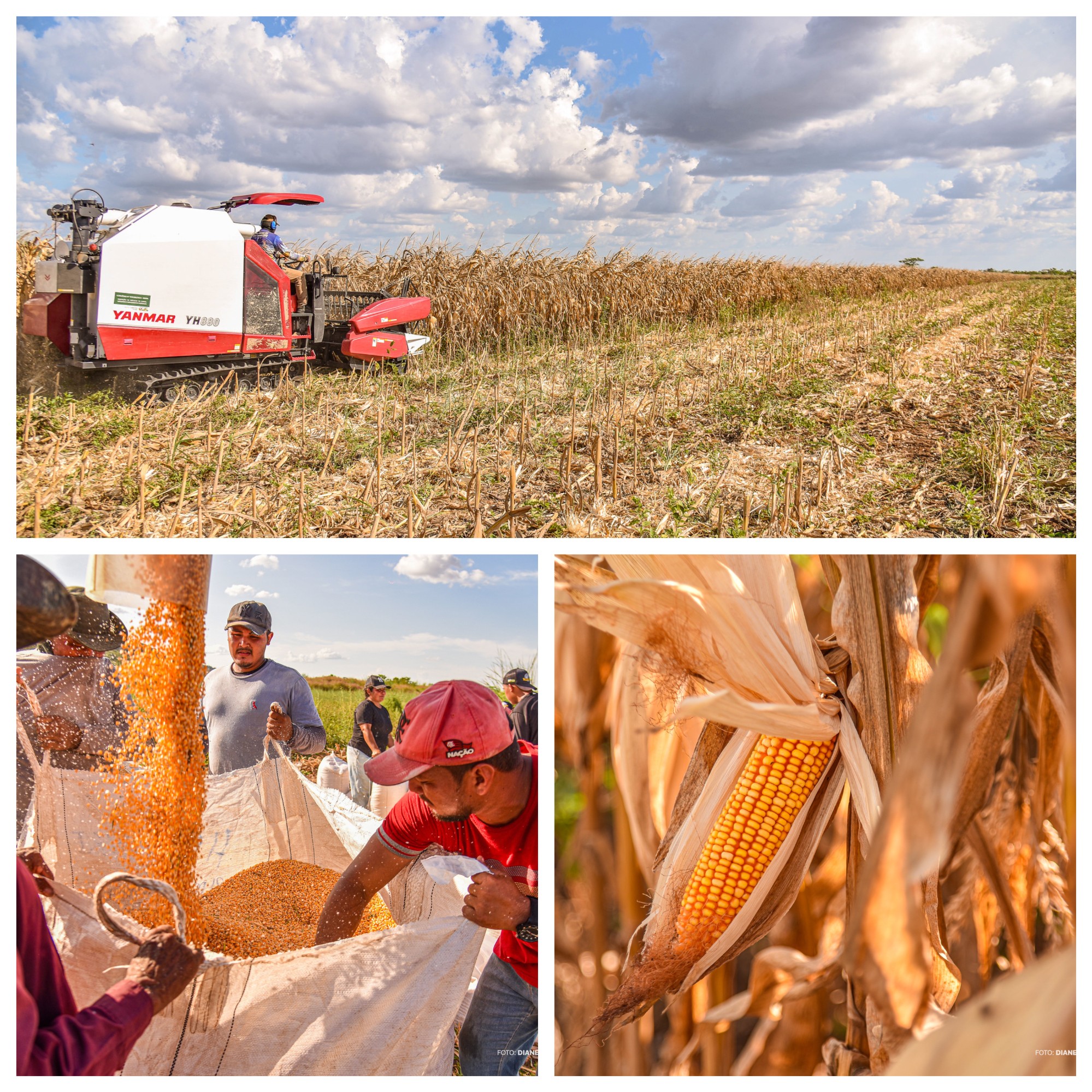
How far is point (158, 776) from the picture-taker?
1.70 meters

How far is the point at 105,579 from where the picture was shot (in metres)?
1.67

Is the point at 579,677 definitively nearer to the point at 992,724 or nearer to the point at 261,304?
the point at 992,724

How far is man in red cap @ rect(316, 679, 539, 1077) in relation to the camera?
166cm

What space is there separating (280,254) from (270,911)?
4359 mm

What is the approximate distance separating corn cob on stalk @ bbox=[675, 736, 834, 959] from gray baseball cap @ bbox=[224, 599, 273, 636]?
1.09 meters

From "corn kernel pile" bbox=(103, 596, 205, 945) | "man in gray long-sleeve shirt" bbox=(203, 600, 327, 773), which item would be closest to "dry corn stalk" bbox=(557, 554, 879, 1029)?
"man in gray long-sleeve shirt" bbox=(203, 600, 327, 773)

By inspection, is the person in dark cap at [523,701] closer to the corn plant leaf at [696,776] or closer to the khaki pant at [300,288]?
the corn plant leaf at [696,776]

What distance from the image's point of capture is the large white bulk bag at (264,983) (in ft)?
5.38

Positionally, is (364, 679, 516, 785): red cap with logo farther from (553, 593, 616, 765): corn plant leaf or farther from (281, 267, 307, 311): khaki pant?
(281, 267, 307, 311): khaki pant

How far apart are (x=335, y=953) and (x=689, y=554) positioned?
4.08 feet

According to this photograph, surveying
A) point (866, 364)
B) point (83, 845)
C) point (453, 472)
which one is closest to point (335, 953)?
point (83, 845)

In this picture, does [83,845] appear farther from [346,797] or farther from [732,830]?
[732,830]

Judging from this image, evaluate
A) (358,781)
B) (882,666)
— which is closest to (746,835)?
(882,666)

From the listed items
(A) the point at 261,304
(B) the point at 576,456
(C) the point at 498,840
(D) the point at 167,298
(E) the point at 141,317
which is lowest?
(C) the point at 498,840
